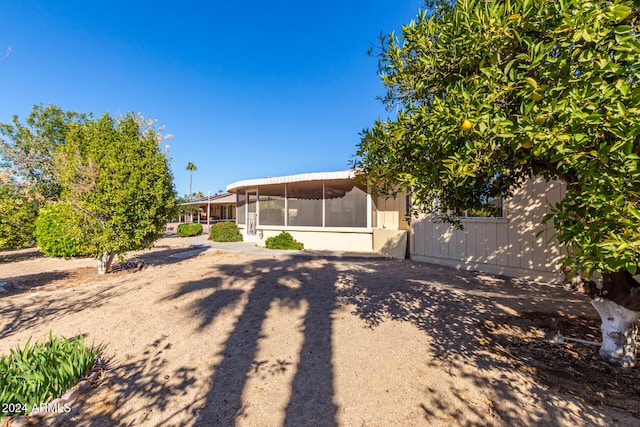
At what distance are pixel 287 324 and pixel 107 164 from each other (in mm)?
5735

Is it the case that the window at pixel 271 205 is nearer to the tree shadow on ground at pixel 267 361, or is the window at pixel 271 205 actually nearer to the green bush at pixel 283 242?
the green bush at pixel 283 242

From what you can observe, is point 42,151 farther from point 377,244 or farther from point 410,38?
point 410,38

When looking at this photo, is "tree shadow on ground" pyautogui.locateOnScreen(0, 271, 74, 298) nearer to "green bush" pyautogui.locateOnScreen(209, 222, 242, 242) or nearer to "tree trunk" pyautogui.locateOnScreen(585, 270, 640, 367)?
"green bush" pyautogui.locateOnScreen(209, 222, 242, 242)

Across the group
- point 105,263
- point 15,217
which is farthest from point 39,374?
point 15,217

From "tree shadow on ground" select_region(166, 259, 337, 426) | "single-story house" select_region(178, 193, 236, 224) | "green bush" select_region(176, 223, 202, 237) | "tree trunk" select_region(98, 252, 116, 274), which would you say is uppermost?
"single-story house" select_region(178, 193, 236, 224)

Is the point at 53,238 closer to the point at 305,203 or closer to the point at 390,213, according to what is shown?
the point at 305,203

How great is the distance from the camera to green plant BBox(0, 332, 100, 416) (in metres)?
2.26

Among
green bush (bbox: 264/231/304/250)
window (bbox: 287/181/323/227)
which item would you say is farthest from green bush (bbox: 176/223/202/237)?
window (bbox: 287/181/323/227)

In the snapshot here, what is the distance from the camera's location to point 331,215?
11648mm

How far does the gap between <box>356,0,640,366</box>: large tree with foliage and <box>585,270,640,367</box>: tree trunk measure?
0.4 inches

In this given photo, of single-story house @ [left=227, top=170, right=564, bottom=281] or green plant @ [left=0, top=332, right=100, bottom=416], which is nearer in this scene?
green plant @ [left=0, top=332, right=100, bottom=416]

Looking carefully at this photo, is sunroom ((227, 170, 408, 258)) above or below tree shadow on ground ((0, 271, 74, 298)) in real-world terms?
above

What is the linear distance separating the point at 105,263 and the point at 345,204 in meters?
8.10

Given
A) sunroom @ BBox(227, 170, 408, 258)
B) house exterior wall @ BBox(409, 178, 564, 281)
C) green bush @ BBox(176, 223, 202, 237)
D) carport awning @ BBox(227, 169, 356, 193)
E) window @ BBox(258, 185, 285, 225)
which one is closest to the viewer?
house exterior wall @ BBox(409, 178, 564, 281)
